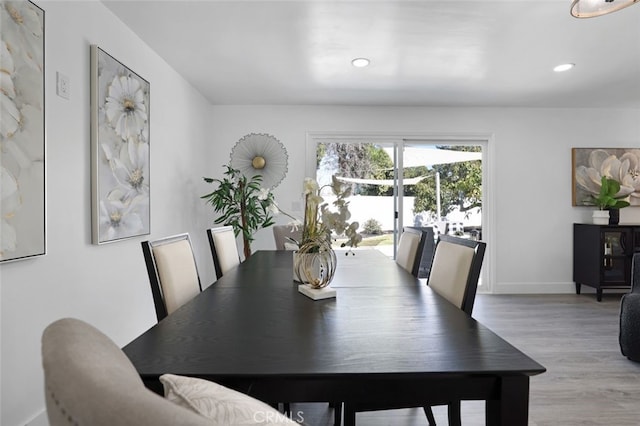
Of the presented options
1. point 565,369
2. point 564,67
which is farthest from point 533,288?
point 564,67

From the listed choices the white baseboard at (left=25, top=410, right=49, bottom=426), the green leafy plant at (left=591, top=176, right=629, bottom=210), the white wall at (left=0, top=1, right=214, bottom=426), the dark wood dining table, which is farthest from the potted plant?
the white baseboard at (left=25, top=410, right=49, bottom=426)

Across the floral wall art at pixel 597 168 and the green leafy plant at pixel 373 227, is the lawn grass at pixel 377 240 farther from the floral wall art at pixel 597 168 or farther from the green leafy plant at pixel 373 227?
the floral wall art at pixel 597 168

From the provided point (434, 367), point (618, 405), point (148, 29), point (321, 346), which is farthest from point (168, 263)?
point (618, 405)

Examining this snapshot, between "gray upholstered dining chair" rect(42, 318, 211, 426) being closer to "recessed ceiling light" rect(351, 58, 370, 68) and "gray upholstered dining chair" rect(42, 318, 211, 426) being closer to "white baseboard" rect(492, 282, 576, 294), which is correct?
"recessed ceiling light" rect(351, 58, 370, 68)

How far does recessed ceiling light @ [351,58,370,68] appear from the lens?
3.38 metres

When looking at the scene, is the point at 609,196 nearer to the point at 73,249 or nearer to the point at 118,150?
the point at 118,150

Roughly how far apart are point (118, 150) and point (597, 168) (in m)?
5.62

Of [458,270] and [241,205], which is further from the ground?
[241,205]

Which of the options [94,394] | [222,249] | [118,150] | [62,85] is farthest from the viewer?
[118,150]

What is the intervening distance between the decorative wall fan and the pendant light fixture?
352cm

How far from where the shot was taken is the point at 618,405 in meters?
2.24

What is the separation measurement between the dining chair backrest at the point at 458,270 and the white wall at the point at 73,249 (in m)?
1.95

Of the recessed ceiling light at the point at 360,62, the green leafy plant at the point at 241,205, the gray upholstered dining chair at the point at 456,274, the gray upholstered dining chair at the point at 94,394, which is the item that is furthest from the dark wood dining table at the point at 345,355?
the green leafy plant at the point at 241,205

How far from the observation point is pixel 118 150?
258cm
